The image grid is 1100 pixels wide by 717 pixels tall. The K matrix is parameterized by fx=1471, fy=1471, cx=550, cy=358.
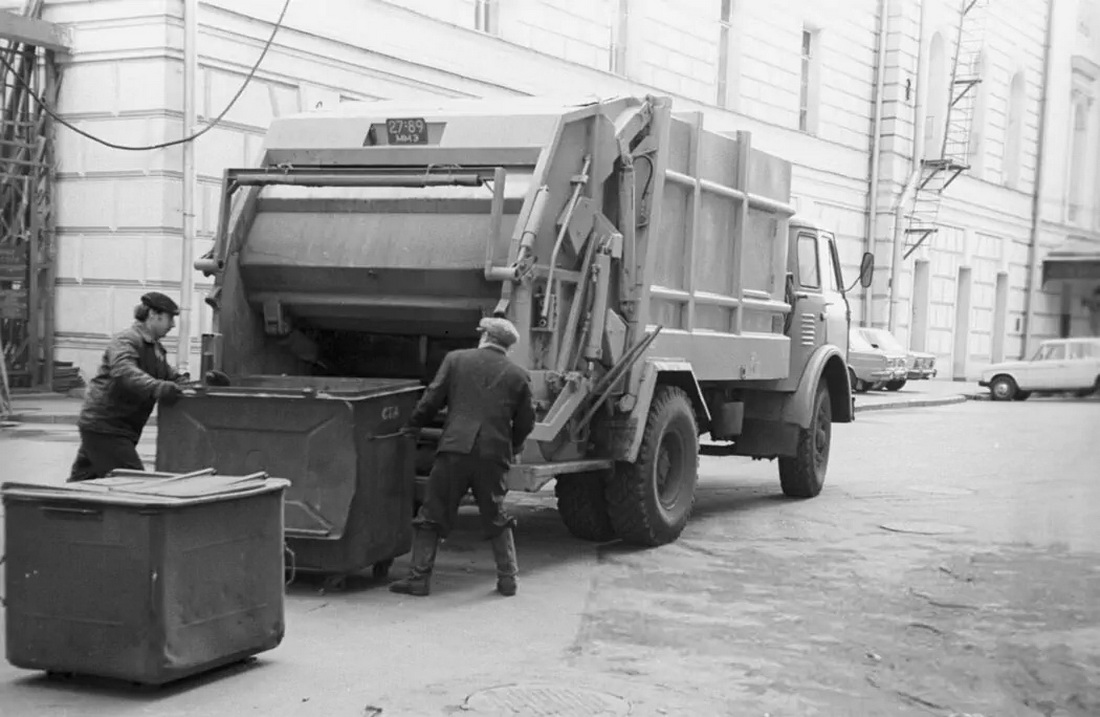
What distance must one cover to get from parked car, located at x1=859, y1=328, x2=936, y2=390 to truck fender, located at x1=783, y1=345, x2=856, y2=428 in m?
18.5

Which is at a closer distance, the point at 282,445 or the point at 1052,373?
the point at 282,445

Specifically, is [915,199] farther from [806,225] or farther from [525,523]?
[525,523]

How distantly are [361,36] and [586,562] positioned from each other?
1345cm

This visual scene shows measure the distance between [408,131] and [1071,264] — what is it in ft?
126

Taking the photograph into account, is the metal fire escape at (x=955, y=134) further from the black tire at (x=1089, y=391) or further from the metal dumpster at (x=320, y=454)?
the metal dumpster at (x=320, y=454)

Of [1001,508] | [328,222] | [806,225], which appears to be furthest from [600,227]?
[1001,508]

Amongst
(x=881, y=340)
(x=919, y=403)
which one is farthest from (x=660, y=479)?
(x=881, y=340)

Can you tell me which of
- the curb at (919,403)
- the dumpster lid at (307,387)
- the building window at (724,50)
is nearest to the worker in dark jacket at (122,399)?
the dumpster lid at (307,387)

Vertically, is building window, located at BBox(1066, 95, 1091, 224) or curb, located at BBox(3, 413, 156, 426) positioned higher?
building window, located at BBox(1066, 95, 1091, 224)

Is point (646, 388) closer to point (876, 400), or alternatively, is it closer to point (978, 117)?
point (876, 400)

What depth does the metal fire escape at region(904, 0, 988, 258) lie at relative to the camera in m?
36.8

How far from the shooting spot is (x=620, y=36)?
27.0 metres

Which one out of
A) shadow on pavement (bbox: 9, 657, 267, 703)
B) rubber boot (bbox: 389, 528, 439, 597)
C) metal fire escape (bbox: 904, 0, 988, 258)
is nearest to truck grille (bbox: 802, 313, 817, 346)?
rubber boot (bbox: 389, 528, 439, 597)

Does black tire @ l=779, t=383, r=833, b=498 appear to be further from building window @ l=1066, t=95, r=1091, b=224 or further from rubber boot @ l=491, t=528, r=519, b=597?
building window @ l=1066, t=95, r=1091, b=224
